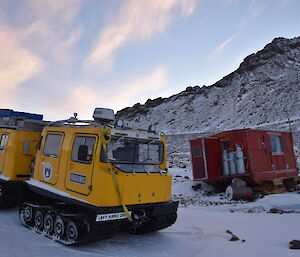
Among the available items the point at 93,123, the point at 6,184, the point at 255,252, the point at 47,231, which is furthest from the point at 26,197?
the point at 255,252

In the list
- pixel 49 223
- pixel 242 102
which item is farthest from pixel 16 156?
pixel 242 102

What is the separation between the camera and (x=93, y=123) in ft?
21.1

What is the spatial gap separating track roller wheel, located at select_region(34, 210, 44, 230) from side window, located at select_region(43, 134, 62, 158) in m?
1.53

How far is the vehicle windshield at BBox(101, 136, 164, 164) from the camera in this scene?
20.3ft

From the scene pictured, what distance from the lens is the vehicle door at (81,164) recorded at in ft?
19.3

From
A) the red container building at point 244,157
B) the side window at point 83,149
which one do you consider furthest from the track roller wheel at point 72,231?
the red container building at point 244,157

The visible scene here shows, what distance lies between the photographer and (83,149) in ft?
19.8

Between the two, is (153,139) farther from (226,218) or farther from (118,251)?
(226,218)

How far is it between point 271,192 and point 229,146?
317 centimetres

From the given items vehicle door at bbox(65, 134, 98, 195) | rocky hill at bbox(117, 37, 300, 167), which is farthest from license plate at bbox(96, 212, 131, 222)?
rocky hill at bbox(117, 37, 300, 167)

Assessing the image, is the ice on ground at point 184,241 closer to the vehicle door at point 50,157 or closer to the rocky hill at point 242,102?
the vehicle door at point 50,157

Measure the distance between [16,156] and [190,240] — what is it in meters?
5.71

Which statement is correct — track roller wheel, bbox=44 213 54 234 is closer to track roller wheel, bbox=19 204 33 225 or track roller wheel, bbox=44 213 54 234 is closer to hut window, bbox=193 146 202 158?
track roller wheel, bbox=19 204 33 225

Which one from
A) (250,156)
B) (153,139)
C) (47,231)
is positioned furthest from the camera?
(250,156)
